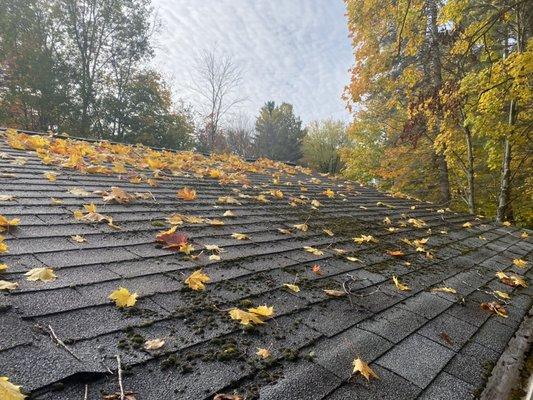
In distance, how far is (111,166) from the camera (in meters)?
4.71

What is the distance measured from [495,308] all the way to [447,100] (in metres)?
6.18

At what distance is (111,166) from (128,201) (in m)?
1.74

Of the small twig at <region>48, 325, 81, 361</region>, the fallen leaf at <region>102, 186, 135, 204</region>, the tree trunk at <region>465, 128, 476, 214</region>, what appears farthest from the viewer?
the tree trunk at <region>465, 128, 476, 214</region>

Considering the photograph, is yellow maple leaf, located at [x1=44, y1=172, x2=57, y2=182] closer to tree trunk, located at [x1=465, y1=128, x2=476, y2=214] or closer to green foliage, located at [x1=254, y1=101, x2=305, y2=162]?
tree trunk, located at [x1=465, y1=128, x2=476, y2=214]

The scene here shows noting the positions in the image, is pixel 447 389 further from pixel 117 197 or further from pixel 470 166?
pixel 470 166

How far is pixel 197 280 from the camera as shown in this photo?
190 centimetres

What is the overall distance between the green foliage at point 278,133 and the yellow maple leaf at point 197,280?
47.1 m

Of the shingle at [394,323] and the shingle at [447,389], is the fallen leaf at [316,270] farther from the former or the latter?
the shingle at [447,389]

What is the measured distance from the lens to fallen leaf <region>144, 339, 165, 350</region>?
1.29m

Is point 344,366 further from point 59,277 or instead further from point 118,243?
point 118,243

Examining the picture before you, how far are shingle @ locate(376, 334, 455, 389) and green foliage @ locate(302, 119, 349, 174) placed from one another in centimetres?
4567

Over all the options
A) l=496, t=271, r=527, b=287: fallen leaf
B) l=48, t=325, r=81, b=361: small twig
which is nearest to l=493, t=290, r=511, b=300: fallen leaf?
l=496, t=271, r=527, b=287: fallen leaf

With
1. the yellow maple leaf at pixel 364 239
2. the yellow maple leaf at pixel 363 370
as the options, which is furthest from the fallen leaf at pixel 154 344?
the yellow maple leaf at pixel 364 239

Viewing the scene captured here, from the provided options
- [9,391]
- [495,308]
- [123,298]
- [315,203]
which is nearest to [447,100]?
[315,203]
